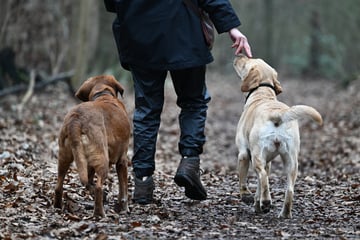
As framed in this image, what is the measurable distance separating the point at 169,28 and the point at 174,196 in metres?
1.97

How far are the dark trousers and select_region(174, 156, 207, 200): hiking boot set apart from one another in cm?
12

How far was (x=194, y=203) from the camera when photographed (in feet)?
23.0

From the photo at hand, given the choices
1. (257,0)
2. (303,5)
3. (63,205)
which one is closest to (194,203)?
(63,205)

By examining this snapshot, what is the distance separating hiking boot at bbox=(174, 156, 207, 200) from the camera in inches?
259

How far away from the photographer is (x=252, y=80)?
273 inches

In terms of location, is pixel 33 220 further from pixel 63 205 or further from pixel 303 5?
pixel 303 5

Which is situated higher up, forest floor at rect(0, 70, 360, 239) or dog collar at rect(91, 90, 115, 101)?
dog collar at rect(91, 90, 115, 101)

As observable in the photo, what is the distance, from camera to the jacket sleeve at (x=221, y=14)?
6551 mm

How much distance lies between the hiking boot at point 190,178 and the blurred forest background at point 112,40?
908cm

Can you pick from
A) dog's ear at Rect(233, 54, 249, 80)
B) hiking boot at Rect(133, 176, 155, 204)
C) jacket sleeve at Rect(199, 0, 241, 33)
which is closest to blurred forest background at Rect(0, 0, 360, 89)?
dog's ear at Rect(233, 54, 249, 80)

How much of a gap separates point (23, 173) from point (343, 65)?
92.1ft

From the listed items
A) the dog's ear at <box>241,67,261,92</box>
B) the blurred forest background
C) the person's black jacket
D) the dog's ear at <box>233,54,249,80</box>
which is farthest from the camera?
the blurred forest background

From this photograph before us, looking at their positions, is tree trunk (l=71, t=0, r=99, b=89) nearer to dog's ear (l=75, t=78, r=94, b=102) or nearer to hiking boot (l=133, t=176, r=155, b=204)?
dog's ear (l=75, t=78, r=94, b=102)

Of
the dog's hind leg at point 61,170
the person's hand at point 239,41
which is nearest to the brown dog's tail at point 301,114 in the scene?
the person's hand at point 239,41
